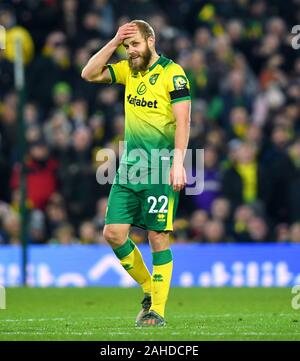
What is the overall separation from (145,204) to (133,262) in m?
0.57

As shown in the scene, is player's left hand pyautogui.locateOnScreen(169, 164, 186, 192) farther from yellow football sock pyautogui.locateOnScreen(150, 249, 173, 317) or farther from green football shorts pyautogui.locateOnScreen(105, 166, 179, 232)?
yellow football sock pyautogui.locateOnScreen(150, 249, 173, 317)

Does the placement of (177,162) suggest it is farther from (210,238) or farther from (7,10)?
(7,10)

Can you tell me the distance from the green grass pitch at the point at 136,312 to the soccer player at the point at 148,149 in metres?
0.56

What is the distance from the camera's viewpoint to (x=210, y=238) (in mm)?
18156

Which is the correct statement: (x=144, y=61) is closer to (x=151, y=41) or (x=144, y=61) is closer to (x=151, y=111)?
(x=151, y=41)

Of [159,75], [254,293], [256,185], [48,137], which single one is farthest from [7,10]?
[159,75]

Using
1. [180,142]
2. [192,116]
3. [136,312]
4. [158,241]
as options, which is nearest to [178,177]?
[180,142]

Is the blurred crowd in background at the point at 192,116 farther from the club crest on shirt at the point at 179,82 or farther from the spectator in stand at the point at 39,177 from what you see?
the club crest on shirt at the point at 179,82

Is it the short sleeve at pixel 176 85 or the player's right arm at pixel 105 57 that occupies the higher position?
the player's right arm at pixel 105 57

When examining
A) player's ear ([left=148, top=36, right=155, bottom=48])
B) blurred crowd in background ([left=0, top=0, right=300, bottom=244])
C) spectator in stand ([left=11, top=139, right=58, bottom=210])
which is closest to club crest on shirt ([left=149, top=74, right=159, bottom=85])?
player's ear ([left=148, top=36, right=155, bottom=48])

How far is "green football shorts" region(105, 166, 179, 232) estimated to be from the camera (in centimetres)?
1080

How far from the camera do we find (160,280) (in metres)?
10.8

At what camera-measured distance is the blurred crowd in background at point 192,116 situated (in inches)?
730

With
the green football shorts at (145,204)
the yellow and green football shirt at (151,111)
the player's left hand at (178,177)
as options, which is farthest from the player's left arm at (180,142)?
the green football shorts at (145,204)
